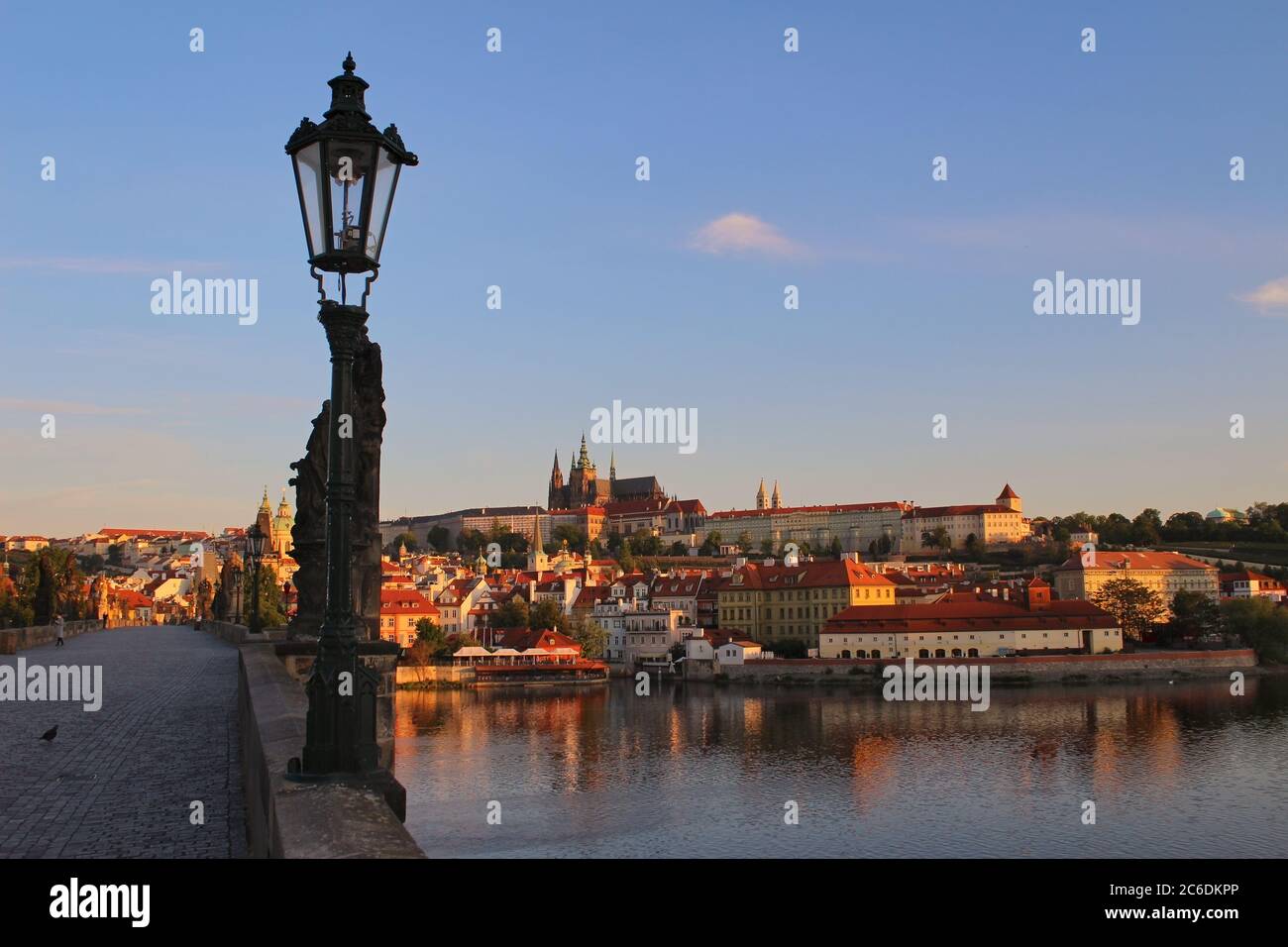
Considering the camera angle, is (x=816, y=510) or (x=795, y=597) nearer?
(x=795, y=597)

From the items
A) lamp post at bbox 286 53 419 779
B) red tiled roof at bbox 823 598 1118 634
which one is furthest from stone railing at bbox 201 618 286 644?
red tiled roof at bbox 823 598 1118 634

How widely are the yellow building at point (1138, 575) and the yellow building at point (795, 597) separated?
77.9ft

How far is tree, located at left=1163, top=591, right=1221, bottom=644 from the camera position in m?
89.2

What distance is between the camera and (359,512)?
11938 millimetres

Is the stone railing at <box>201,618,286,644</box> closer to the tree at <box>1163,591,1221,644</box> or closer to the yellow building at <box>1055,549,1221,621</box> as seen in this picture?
the tree at <box>1163,591,1221,644</box>

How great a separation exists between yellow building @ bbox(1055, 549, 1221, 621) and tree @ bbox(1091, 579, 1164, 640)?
14446 millimetres

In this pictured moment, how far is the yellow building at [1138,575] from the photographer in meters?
110

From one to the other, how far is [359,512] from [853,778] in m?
28.3

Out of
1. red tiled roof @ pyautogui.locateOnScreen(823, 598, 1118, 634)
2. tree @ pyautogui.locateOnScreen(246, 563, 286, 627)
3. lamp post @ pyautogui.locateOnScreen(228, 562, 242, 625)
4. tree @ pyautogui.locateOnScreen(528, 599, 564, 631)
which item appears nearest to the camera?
tree @ pyautogui.locateOnScreen(246, 563, 286, 627)

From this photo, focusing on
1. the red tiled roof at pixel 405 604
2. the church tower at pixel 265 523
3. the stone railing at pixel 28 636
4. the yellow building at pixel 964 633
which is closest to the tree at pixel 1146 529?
the yellow building at pixel 964 633

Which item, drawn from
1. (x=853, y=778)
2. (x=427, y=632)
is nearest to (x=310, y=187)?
(x=853, y=778)

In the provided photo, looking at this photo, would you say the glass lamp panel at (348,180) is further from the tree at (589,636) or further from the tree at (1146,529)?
the tree at (1146,529)

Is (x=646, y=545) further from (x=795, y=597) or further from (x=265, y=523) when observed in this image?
(x=265, y=523)

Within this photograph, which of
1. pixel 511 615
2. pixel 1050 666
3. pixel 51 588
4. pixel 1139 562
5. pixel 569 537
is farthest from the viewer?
pixel 569 537
